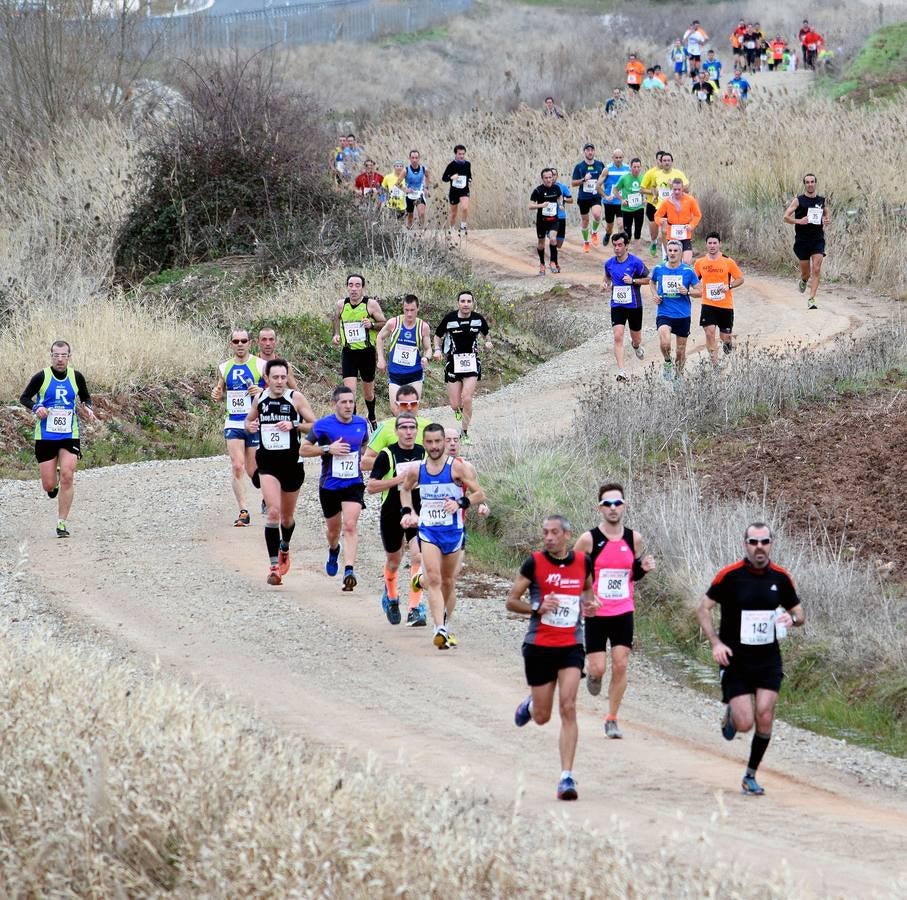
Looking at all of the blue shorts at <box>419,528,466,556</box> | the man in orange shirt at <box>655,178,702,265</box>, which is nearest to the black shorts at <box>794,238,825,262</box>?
the man in orange shirt at <box>655,178,702,265</box>

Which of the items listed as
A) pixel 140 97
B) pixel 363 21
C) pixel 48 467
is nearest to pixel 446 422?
pixel 48 467

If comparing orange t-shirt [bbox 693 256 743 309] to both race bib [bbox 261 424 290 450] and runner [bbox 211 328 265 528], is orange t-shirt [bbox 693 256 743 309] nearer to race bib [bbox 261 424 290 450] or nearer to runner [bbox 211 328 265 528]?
runner [bbox 211 328 265 528]

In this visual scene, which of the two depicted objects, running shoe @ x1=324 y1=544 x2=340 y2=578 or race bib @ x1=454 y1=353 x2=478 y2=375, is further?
race bib @ x1=454 y1=353 x2=478 y2=375

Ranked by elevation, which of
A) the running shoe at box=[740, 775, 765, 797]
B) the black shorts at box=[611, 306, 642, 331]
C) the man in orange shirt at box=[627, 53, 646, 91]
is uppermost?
the man in orange shirt at box=[627, 53, 646, 91]

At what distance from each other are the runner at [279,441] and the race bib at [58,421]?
7.67ft

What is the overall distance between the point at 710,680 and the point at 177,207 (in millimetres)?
18249

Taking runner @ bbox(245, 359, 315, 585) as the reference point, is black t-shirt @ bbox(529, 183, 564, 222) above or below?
above

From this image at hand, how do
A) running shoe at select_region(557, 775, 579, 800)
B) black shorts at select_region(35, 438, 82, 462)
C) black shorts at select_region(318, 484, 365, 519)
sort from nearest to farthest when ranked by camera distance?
running shoe at select_region(557, 775, 579, 800) → black shorts at select_region(318, 484, 365, 519) → black shorts at select_region(35, 438, 82, 462)

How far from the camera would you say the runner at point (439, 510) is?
12156 mm

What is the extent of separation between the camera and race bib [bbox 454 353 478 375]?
18656mm

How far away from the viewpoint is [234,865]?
759 cm

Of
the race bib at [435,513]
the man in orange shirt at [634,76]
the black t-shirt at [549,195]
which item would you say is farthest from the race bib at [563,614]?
the man in orange shirt at [634,76]

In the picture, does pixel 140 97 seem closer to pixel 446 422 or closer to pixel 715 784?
pixel 446 422

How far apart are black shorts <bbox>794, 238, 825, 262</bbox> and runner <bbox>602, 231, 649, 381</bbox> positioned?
486 cm
